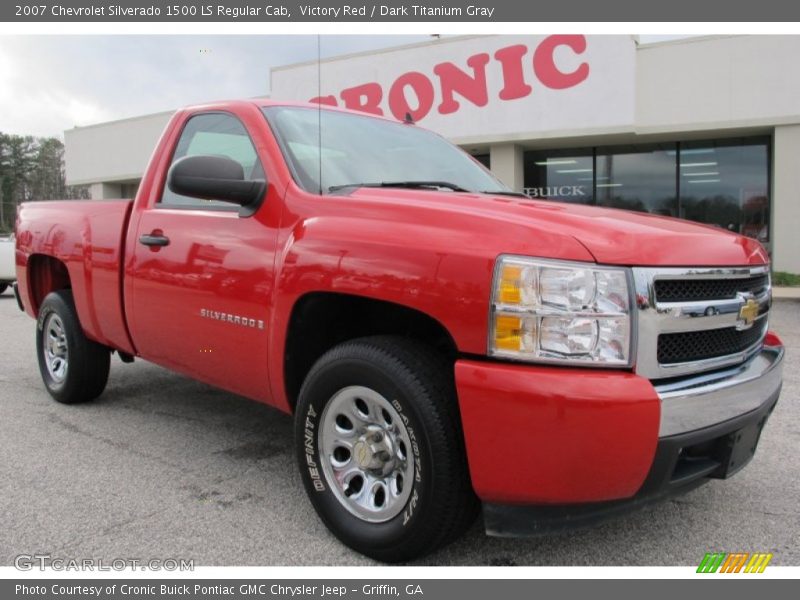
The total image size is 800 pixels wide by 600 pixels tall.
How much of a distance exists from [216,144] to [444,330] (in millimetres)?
1958

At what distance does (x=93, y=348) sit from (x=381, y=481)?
2916mm

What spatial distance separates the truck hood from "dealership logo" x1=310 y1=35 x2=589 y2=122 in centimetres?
1108

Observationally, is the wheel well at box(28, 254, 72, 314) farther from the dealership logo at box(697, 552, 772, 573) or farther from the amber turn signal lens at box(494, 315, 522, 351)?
the dealership logo at box(697, 552, 772, 573)

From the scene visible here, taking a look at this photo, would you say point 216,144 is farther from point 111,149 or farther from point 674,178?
point 111,149

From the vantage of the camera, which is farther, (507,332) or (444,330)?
(444,330)

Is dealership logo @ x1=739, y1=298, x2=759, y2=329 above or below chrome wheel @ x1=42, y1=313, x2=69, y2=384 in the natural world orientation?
above

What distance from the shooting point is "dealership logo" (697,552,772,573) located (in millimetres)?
2479

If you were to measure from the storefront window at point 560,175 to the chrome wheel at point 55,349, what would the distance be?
1209 cm

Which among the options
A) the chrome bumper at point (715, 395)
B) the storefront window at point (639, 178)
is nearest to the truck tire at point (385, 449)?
the chrome bumper at point (715, 395)

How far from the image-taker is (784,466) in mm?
3502

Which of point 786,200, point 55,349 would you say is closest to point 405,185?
point 55,349

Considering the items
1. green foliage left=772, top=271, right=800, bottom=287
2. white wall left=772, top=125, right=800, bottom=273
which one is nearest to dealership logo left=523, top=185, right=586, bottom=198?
white wall left=772, top=125, right=800, bottom=273

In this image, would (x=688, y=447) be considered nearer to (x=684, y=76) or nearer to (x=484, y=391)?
(x=484, y=391)

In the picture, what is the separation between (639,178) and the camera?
1479 cm
